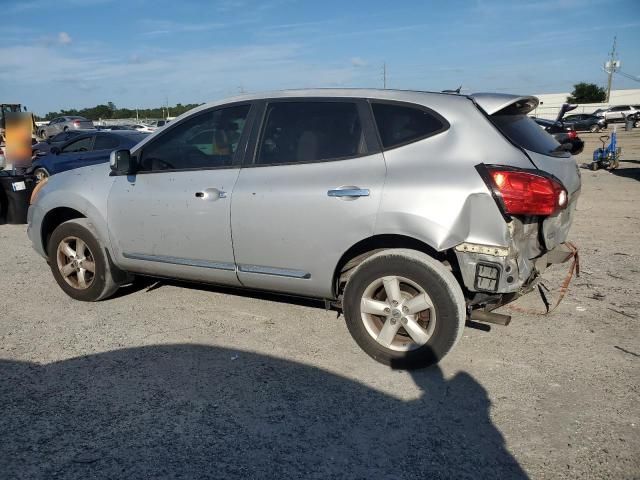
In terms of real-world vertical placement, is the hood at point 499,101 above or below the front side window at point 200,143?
above

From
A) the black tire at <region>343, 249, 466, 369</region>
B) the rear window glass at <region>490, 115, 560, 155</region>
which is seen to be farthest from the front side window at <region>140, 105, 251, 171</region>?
the rear window glass at <region>490, 115, 560, 155</region>

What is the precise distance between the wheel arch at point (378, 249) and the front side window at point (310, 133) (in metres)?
0.62

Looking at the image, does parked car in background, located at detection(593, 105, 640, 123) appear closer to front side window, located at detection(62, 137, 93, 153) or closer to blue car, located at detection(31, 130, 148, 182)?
blue car, located at detection(31, 130, 148, 182)

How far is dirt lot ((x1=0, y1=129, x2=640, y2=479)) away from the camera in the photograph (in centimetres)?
274

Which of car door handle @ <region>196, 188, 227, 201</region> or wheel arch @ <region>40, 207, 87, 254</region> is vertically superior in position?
car door handle @ <region>196, 188, 227, 201</region>

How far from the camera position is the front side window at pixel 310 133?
3.87 meters

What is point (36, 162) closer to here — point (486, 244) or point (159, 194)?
point (159, 194)

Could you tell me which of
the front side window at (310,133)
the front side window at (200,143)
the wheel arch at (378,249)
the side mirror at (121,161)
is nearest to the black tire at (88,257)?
the side mirror at (121,161)

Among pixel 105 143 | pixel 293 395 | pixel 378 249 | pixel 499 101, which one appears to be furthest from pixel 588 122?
pixel 293 395

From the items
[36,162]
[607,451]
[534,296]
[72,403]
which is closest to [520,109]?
[534,296]

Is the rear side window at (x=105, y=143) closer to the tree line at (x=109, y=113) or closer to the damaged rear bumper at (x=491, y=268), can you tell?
the damaged rear bumper at (x=491, y=268)

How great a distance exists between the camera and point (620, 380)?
3.52 m

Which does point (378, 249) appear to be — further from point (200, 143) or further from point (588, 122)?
point (588, 122)

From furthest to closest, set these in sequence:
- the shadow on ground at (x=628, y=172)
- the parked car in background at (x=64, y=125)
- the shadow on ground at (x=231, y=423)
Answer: the parked car in background at (x=64, y=125) → the shadow on ground at (x=628, y=172) → the shadow on ground at (x=231, y=423)
